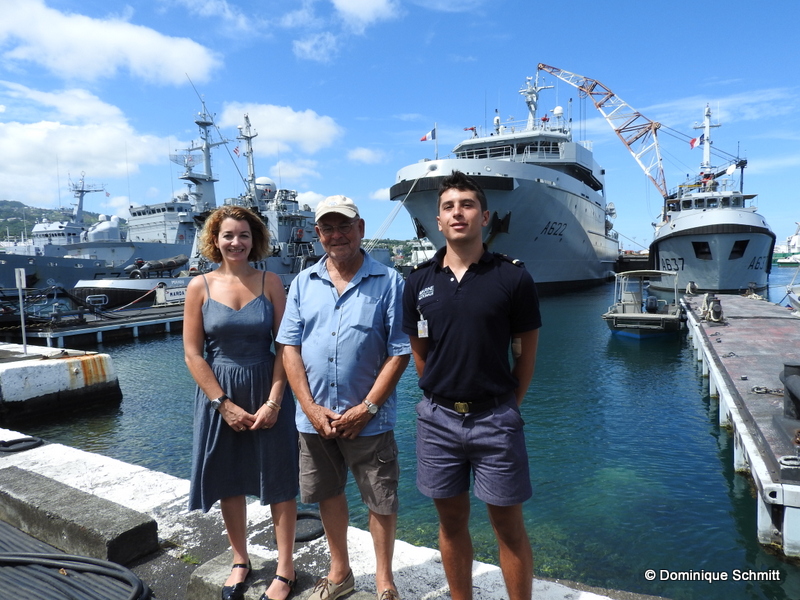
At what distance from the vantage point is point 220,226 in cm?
253

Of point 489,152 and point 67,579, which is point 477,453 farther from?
point 489,152

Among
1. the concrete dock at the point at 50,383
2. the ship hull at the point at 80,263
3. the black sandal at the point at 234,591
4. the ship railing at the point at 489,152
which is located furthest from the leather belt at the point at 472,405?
the ship railing at the point at 489,152

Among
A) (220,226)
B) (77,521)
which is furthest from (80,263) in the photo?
(220,226)

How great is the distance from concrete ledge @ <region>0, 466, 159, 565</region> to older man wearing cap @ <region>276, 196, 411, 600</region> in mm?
Result: 1114

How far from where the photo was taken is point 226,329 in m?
2.40

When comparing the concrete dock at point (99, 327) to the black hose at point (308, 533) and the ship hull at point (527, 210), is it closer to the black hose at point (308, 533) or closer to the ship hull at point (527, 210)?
the ship hull at point (527, 210)

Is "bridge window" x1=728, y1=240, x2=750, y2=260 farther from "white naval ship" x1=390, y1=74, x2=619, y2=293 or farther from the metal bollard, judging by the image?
the metal bollard

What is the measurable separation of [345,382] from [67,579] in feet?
5.66

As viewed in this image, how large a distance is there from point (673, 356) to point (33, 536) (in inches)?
576

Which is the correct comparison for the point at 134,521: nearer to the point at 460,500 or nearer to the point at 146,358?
the point at 460,500

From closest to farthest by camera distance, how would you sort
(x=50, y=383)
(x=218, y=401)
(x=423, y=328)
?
(x=423, y=328) < (x=218, y=401) < (x=50, y=383)

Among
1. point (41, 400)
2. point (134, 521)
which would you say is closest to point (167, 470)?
point (41, 400)

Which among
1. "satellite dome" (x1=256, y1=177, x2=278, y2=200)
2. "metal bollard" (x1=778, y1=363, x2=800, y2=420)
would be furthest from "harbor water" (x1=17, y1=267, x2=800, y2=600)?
"satellite dome" (x1=256, y1=177, x2=278, y2=200)

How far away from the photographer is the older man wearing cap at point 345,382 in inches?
87.2
